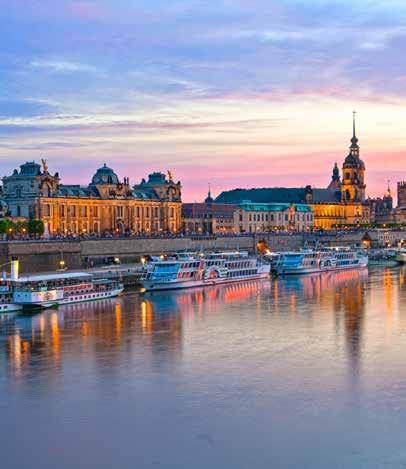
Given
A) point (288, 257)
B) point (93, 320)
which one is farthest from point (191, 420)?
point (288, 257)

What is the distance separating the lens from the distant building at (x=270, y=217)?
116 metres

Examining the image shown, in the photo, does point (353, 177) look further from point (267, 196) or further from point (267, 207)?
point (267, 207)

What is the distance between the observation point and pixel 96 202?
91.2 metres

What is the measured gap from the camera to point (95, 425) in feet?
74.5

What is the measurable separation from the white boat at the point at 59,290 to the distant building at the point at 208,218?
185 feet

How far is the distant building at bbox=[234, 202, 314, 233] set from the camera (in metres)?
116

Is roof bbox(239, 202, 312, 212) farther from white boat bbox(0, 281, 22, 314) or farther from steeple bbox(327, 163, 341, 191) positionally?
white boat bbox(0, 281, 22, 314)

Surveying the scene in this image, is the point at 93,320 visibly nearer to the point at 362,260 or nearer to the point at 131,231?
the point at 362,260

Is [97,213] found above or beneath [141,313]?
above

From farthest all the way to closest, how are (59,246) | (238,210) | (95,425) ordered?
1. (238,210)
2. (59,246)
3. (95,425)

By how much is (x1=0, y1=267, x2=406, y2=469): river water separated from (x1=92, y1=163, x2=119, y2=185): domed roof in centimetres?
5046

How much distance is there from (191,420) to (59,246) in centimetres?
4313

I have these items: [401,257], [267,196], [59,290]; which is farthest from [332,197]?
[59,290]

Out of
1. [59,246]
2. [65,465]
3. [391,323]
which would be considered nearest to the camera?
[65,465]
